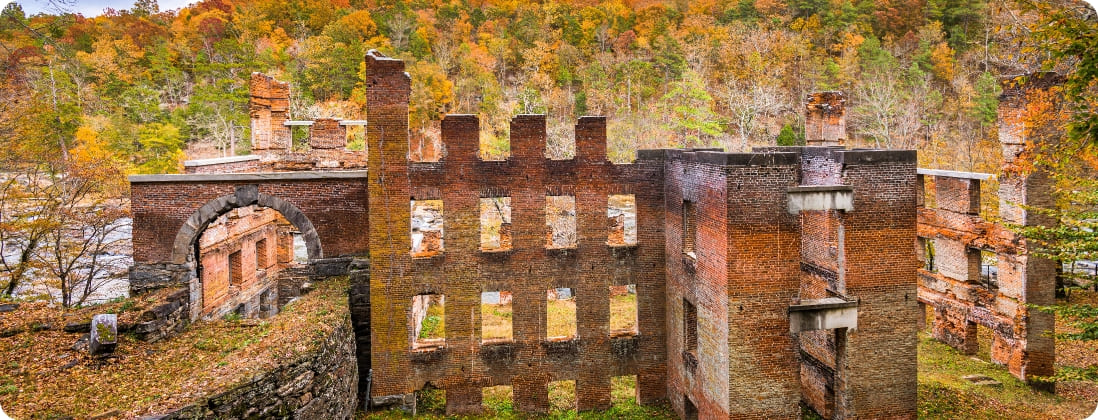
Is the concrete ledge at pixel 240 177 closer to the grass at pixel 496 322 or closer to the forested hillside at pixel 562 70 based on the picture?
the grass at pixel 496 322

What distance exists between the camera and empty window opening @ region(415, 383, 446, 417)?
15078 millimetres

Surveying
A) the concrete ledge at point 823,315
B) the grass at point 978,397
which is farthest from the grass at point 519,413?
the grass at point 978,397

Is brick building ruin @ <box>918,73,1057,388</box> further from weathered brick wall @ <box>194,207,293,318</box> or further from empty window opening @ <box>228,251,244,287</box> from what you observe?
empty window opening @ <box>228,251,244,287</box>

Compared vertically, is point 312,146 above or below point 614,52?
below

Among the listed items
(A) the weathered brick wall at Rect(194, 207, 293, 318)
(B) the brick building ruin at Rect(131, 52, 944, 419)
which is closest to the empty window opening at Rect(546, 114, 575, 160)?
(A) the weathered brick wall at Rect(194, 207, 293, 318)

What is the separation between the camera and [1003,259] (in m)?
17.4

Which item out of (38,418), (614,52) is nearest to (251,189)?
(38,418)

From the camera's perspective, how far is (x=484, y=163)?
1482cm

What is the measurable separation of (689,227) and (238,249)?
53.1 feet

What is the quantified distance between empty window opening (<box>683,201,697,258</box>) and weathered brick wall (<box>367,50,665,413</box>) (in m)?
1.25

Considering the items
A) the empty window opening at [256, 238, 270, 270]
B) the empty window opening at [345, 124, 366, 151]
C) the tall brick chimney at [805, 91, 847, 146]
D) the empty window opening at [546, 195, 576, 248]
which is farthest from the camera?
the empty window opening at [345, 124, 366, 151]

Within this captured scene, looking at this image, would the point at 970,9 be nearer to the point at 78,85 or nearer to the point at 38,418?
the point at 38,418

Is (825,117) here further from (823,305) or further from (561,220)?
(561,220)

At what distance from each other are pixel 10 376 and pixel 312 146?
12496 millimetres
